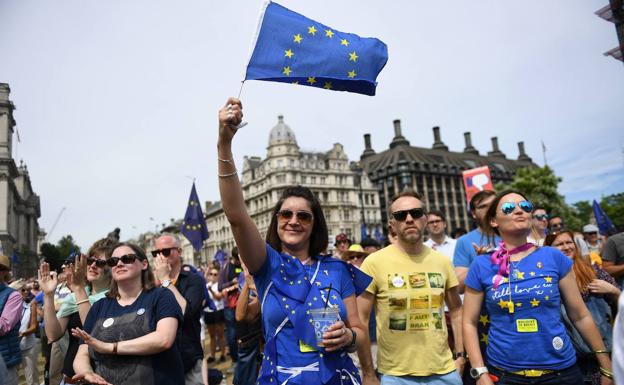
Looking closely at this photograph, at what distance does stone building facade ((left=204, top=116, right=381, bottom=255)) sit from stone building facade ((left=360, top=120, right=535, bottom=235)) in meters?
4.22

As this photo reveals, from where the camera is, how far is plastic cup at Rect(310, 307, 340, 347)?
7.67 feet

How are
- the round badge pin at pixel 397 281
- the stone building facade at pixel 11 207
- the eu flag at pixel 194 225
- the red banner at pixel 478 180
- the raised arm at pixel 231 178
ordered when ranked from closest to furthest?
the raised arm at pixel 231 178 < the round badge pin at pixel 397 281 < the red banner at pixel 478 180 < the eu flag at pixel 194 225 < the stone building facade at pixel 11 207

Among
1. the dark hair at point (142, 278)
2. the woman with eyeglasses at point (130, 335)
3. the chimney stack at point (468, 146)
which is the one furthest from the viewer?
the chimney stack at point (468, 146)

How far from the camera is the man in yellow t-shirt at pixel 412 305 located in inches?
128

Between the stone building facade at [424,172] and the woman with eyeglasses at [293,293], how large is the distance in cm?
8003

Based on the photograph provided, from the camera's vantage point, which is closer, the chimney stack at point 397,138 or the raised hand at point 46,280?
the raised hand at point 46,280

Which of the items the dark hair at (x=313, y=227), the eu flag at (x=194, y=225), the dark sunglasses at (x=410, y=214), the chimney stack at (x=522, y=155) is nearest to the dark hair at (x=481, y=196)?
the dark sunglasses at (x=410, y=214)

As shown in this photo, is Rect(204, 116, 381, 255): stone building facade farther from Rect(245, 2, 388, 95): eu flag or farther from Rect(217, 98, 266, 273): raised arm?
Rect(217, 98, 266, 273): raised arm

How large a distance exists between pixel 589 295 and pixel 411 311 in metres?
2.43

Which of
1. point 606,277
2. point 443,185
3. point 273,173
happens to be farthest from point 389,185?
point 606,277

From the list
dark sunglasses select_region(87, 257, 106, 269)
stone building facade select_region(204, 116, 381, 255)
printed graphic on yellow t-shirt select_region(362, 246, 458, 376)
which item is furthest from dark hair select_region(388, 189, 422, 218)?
stone building facade select_region(204, 116, 381, 255)

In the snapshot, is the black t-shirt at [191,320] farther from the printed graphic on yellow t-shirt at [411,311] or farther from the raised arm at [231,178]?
the raised arm at [231,178]

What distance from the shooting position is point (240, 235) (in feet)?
7.45

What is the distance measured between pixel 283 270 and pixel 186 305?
2.42m
